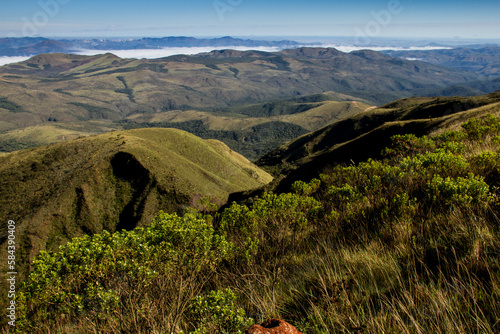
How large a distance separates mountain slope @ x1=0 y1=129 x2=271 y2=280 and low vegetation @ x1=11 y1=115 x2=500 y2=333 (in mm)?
67209

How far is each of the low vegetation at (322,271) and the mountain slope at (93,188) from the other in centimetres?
6721

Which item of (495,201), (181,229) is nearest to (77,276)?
(181,229)

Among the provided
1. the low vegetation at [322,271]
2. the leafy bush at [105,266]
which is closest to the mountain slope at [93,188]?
the leafy bush at [105,266]

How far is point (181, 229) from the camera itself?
8.81 meters

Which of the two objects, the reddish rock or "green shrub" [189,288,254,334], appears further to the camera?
"green shrub" [189,288,254,334]

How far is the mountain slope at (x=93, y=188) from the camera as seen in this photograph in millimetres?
71250

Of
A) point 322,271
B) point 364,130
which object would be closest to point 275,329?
point 322,271

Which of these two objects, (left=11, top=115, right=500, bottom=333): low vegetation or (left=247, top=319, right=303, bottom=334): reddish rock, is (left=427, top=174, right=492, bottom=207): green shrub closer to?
(left=11, top=115, right=500, bottom=333): low vegetation

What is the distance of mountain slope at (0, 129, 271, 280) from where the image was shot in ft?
234

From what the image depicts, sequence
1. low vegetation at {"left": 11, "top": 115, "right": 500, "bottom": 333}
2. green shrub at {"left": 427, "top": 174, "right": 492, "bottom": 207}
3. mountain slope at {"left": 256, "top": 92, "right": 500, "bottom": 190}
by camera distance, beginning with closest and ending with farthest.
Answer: low vegetation at {"left": 11, "top": 115, "right": 500, "bottom": 333} → green shrub at {"left": 427, "top": 174, "right": 492, "bottom": 207} → mountain slope at {"left": 256, "top": 92, "right": 500, "bottom": 190}

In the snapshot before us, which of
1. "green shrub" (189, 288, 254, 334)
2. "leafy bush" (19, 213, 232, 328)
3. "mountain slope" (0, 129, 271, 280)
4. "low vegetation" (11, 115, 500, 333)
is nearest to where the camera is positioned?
"low vegetation" (11, 115, 500, 333)

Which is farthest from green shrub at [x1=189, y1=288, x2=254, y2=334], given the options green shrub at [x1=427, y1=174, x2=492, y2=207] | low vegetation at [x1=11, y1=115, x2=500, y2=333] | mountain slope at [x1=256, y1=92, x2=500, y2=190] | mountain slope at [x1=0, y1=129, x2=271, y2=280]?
mountain slope at [x1=0, y1=129, x2=271, y2=280]

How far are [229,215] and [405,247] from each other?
9560mm

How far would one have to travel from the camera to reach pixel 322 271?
16.5 ft
